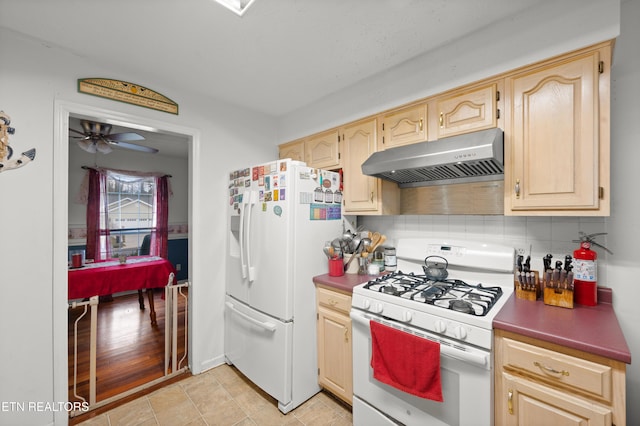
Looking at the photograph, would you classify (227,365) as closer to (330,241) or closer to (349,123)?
(330,241)

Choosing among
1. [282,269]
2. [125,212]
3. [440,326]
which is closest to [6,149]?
[282,269]

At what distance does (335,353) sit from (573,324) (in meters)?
1.33

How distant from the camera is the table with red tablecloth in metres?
2.77

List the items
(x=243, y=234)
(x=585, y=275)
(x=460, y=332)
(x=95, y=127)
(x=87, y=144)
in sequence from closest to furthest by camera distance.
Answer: (x=460, y=332), (x=585, y=275), (x=243, y=234), (x=95, y=127), (x=87, y=144)

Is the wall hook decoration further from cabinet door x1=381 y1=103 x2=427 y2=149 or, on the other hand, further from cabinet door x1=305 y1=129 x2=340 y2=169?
cabinet door x1=381 y1=103 x2=427 y2=149

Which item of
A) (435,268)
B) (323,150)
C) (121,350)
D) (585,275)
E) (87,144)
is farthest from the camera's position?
(87,144)

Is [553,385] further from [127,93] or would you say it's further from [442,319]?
[127,93]

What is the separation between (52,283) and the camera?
1.68 m

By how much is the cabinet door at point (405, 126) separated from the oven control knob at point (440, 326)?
1.13m

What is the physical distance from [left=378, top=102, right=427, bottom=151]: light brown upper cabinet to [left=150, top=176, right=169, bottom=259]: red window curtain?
14.7ft

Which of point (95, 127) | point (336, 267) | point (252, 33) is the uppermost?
point (252, 33)

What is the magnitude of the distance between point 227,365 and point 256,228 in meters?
1.38

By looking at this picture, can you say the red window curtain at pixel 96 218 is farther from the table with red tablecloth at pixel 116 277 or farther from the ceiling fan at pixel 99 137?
the ceiling fan at pixel 99 137

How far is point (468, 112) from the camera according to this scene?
1.60 m
